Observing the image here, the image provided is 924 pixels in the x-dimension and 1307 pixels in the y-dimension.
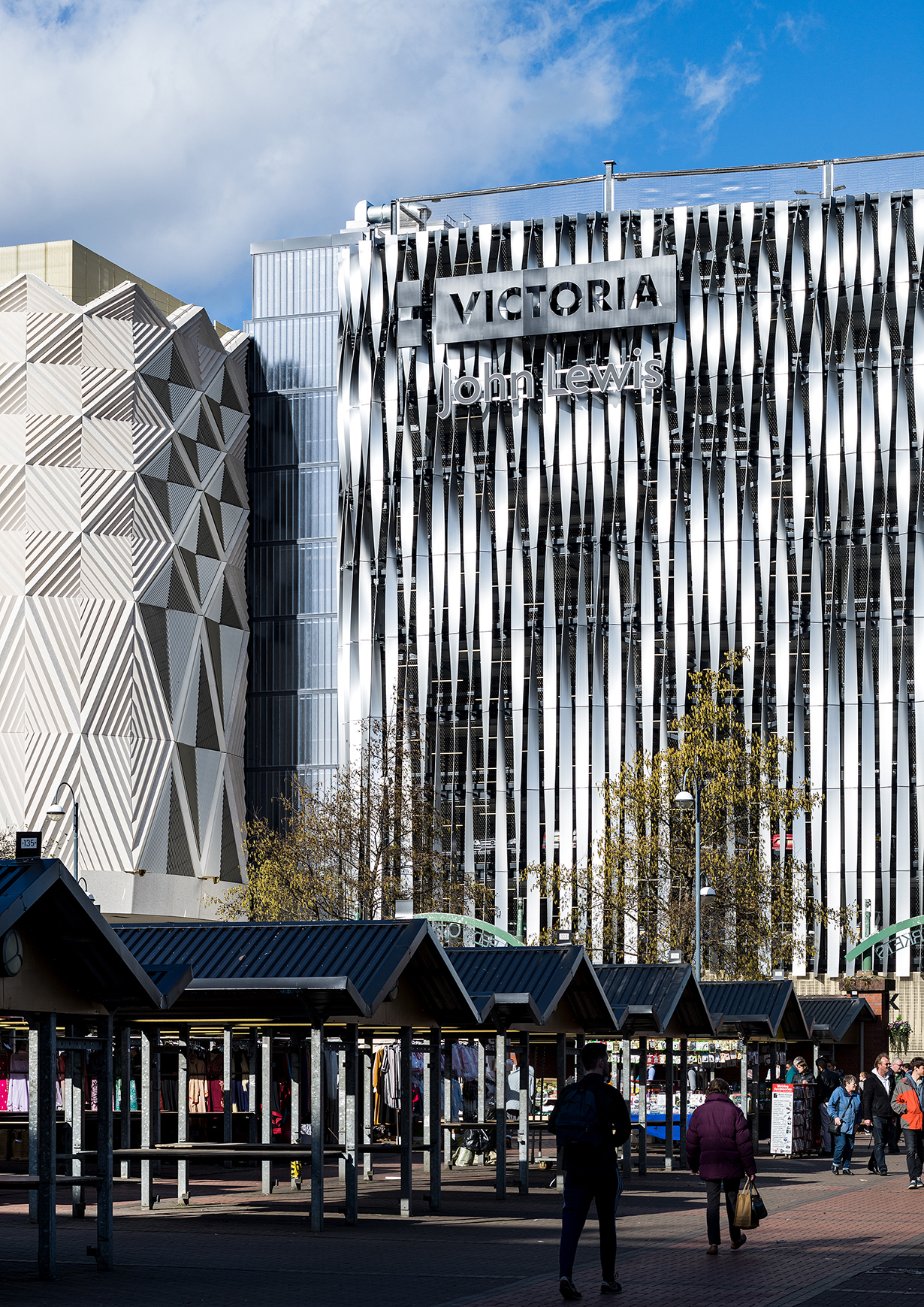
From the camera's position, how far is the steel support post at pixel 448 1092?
34281 millimetres

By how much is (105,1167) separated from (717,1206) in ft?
19.8

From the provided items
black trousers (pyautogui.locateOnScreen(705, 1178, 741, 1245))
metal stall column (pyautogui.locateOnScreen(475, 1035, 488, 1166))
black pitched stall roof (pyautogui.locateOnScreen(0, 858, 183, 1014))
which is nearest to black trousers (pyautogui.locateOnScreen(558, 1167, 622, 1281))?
black trousers (pyautogui.locateOnScreen(705, 1178, 741, 1245))

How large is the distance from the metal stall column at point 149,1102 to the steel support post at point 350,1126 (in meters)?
2.56

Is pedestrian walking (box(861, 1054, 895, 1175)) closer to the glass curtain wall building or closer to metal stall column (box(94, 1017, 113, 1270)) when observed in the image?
metal stall column (box(94, 1017, 113, 1270))

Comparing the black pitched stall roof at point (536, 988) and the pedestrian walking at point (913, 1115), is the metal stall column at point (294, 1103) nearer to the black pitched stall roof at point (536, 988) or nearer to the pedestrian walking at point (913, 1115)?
the black pitched stall roof at point (536, 988)

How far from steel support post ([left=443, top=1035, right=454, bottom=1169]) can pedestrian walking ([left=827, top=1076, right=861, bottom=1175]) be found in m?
6.67

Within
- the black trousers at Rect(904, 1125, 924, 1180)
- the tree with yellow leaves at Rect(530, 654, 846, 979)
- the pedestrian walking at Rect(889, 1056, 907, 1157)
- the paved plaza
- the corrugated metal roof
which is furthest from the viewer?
the tree with yellow leaves at Rect(530, 654, 846, 979)

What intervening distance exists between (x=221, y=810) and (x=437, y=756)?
9706mm

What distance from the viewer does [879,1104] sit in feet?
102

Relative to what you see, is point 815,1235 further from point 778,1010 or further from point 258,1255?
point 778,1010

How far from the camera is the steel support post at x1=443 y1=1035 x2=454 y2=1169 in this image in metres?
34.3

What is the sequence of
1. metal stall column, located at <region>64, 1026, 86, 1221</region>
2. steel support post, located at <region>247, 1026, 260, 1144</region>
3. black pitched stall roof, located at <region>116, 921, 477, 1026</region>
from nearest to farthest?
black pitched stall roof, located at <region>116, 921, 477, 1026</region>
metal stall column, located at <region>64, 1026, 86, 1221</region>
steel support post, located at <region>247, 1026, 260, 1144</region>

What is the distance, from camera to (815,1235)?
21016 millimetres

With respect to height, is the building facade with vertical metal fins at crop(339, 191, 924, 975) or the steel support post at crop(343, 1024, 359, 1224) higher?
the building facade with vertical metal fins at crop(339, 191, 924, 975)
